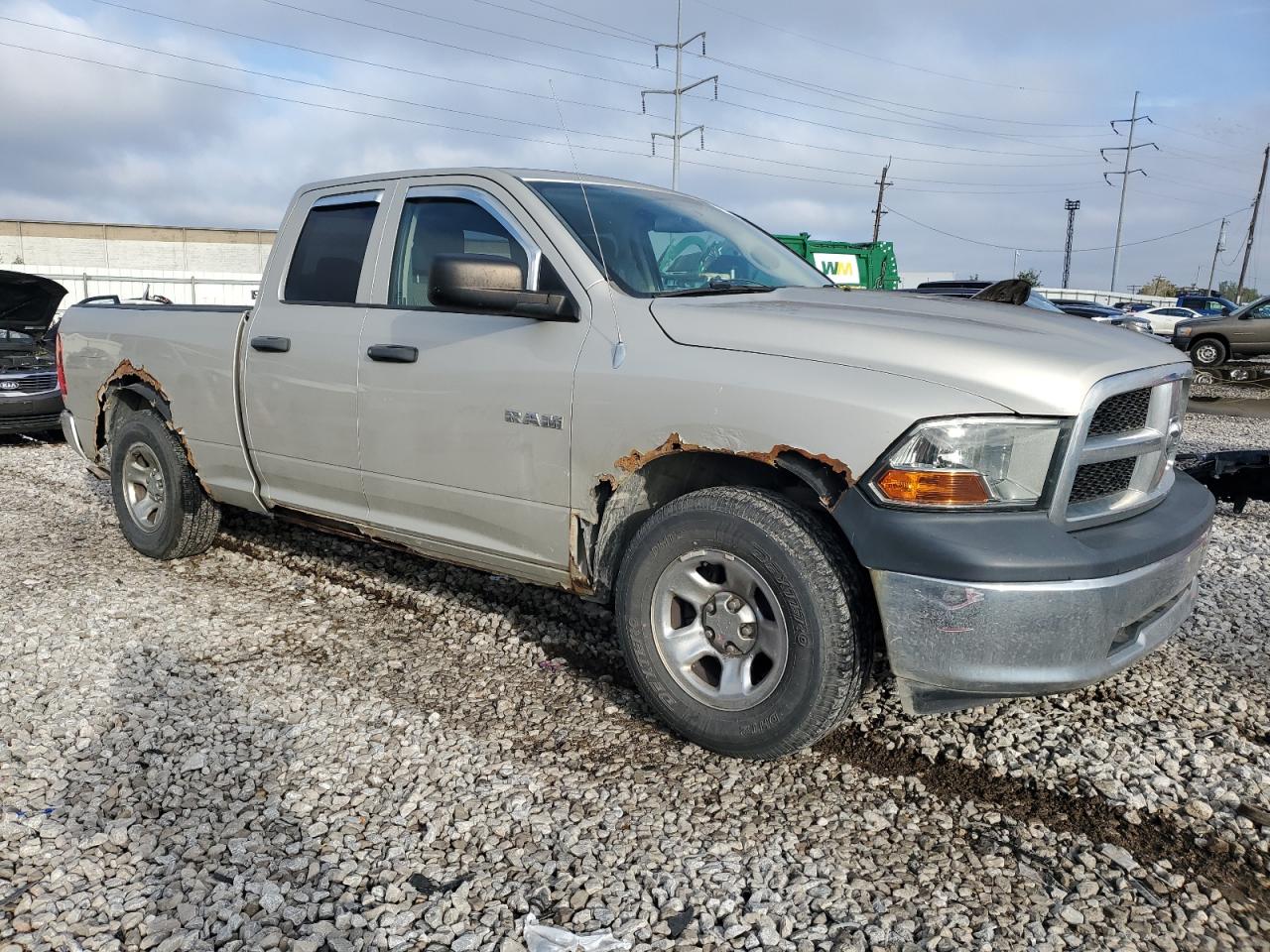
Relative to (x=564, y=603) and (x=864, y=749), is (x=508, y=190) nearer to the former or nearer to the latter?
(x=564, y=603)

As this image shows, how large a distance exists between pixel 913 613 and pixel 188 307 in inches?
167

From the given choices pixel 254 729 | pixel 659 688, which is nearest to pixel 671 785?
pixel 659 688

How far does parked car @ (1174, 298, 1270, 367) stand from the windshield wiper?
63.4 feet

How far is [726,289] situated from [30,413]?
8704 mm

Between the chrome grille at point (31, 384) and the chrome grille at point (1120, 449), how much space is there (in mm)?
9668

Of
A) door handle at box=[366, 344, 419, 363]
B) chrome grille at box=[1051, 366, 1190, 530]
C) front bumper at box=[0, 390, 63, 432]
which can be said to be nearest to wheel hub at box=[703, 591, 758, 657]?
chrome grille at box=[1051, 366, 1190, 530]

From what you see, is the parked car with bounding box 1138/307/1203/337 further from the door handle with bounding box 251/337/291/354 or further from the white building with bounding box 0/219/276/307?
the white building with bounding box 0/219/276/307

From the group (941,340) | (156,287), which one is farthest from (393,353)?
(156,287)

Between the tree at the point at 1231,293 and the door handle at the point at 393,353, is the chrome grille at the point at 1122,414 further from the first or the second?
the tree at the point at 1231,293

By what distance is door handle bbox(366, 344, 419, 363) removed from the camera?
3.84 m

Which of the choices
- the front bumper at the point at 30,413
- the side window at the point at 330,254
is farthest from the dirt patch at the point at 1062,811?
the front bumper at the point at 30,413

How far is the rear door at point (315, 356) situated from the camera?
417 cm

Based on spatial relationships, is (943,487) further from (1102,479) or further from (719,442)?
(719,442)

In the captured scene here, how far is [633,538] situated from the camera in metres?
3.27
